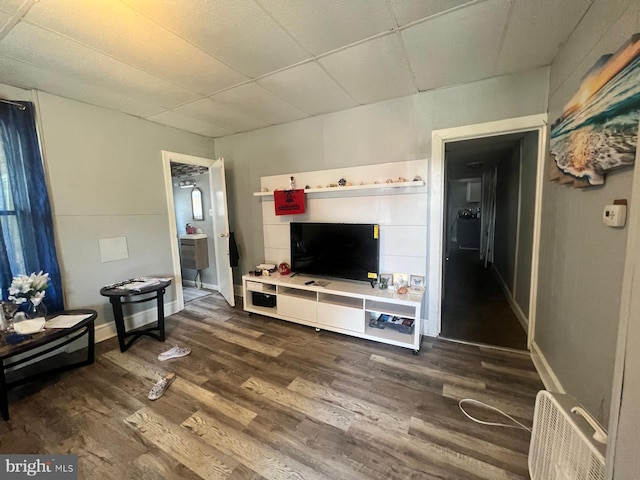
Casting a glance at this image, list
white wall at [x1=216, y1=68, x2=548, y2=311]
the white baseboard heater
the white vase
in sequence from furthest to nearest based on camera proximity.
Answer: white wall at [x1=216, y1=68, x2=548, y2=311] < the white vase < the white baseboard heater

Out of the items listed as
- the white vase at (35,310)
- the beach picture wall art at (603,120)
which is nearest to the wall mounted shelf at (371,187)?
the beach picture wall art at (603,120)

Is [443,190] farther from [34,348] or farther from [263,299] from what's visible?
[34,348]

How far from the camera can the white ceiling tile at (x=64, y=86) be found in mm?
1863

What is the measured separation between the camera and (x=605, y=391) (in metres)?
1.18

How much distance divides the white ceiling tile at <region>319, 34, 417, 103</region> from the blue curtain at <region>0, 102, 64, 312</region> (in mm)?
2627

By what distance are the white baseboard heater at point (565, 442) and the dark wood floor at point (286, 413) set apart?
24 cm

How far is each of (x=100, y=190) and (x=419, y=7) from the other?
327 centimetres

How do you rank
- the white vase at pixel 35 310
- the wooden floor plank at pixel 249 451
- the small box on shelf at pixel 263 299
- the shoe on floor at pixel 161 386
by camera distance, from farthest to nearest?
the small box on shelf at pixel 263 299 < the white vase at pixel 35 310 < the shoe on floor at pixel 161 386 < the wooden floor plank at pixel 249 451

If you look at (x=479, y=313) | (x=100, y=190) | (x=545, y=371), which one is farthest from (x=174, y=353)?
(x=479, y=313)

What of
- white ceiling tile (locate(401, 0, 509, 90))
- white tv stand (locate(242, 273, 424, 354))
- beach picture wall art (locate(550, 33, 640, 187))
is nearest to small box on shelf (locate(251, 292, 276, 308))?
white tv stand (locate(242, 273, 424, 354))

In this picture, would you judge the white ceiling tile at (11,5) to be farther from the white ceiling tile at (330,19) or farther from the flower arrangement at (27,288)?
the flower arrangement at (27,288)

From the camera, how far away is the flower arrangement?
1879mm

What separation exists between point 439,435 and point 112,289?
3047mm

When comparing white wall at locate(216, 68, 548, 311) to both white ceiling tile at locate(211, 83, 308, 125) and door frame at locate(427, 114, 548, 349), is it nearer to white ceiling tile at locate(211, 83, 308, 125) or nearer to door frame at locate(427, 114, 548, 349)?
door frame at locate(427, 114, 548, 349)
